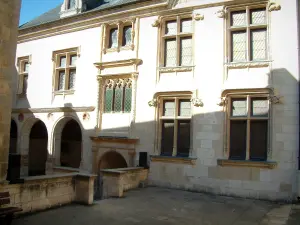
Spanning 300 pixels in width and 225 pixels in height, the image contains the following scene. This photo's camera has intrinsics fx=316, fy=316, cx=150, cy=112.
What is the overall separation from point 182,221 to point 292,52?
6.47 meters

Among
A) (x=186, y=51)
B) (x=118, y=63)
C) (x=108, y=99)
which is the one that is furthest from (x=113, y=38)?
(x=186, y=51)

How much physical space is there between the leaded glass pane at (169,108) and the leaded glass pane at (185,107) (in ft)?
1.00

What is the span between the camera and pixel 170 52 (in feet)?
40.5

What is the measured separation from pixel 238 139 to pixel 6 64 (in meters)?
7.49

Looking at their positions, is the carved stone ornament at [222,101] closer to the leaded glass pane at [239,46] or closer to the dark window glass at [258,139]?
the dark window glass at [258,139]

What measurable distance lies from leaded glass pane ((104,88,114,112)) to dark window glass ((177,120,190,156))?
331 cm

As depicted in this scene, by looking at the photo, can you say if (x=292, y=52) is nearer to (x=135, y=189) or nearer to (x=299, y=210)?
(x=299, y=210)

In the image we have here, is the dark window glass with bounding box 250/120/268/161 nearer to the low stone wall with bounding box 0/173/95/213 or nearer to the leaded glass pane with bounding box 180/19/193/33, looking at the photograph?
the leaded glass pane with bounding box 180/19/193/33

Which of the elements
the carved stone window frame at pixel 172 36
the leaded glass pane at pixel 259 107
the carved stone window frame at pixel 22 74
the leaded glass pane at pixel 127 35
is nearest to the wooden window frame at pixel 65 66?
the carved stone window frame at pixel 22 74

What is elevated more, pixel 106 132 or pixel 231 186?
pixel 106 132

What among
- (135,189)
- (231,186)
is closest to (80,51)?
(135,189)

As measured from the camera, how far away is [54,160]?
15039 mm

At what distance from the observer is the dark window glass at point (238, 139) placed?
10.6 meters

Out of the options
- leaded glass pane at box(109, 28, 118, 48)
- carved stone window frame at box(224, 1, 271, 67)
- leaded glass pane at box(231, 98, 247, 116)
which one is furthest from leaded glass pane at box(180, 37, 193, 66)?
leaded glass pane at box(109, 28, 118, 48)
